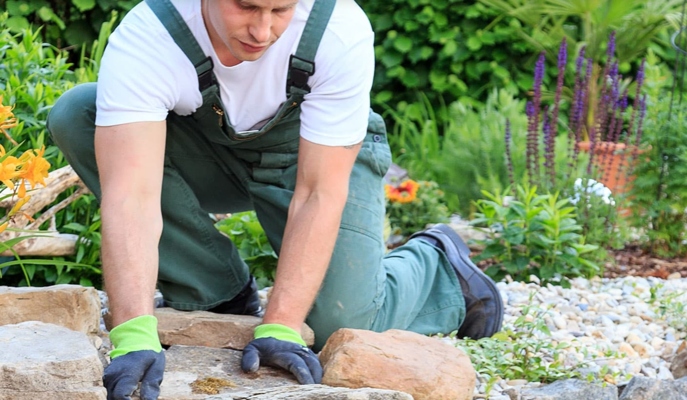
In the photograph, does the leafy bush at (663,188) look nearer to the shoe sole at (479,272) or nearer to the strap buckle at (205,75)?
the shoe sole at (479,272)

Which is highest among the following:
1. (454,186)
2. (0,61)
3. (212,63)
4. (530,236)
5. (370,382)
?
(212,63)

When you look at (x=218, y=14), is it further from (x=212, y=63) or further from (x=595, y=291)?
(x=595, y=291)

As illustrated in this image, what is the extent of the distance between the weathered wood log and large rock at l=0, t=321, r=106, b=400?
48.6 inches

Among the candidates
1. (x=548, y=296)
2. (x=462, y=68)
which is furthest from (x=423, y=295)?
(x=462, y=68)

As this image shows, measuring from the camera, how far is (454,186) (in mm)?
5559

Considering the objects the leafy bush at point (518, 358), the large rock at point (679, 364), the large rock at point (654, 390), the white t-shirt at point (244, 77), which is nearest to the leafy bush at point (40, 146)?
the white t-shirt at point (244, 77)

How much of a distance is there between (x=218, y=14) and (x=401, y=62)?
4560mm

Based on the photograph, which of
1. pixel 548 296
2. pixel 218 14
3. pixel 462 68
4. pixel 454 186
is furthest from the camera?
pixel 462 68

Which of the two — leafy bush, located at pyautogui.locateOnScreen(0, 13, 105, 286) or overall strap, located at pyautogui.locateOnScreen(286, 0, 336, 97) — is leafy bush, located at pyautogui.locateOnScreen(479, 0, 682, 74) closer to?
leafy bush, located at pyautogui.locateOnScreen(0, 13, 105, 286)

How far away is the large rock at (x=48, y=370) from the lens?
5.93 ft

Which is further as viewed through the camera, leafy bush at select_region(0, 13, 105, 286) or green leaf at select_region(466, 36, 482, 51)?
green leaf at select_region(466, 36, 482, 51)

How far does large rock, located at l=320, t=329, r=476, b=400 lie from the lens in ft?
7.32

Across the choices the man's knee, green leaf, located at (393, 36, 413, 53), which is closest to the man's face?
the man's knee

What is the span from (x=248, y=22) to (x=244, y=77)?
0.31 metres
